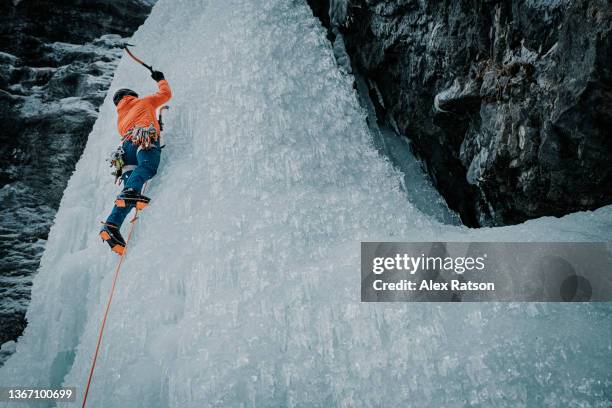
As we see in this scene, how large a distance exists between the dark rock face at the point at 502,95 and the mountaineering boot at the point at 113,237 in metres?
3.51

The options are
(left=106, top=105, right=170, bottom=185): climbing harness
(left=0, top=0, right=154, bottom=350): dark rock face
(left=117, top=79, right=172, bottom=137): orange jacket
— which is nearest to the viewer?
(left=106, top=105, right=170, bottom=185): climbing harness

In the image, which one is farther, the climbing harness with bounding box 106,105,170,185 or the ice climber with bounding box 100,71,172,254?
the climbing harness with bounding box 106,105,170,185

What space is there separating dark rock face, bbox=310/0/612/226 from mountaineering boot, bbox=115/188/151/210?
126 inches

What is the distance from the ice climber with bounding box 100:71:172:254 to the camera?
3.69 meters

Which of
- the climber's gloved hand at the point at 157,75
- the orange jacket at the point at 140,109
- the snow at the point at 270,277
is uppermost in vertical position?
the climber's gloved hand at the point at 157,75

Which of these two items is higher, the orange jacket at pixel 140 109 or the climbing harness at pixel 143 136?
the orange jacket at pixel 140 109

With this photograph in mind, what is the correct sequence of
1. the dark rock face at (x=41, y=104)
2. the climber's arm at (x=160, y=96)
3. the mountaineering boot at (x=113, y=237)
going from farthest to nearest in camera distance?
the dark rock face at (x=41, y=104) < the climber's arm at (x=160, y=96) < the mountaineering boot at (x=113, y=237)

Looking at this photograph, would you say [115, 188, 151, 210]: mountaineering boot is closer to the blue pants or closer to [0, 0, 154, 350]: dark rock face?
the blue pants

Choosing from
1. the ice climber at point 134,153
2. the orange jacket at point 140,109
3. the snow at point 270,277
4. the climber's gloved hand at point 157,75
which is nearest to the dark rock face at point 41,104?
the snow at point 270,277

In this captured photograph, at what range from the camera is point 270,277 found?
118 inches

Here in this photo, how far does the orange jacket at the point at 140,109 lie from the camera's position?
4180mm

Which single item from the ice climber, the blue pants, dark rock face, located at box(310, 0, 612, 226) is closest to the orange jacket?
the ice climber

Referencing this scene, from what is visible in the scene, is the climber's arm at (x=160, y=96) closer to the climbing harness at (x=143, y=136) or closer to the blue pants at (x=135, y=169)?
the climbing harness at (x=143, y=136)

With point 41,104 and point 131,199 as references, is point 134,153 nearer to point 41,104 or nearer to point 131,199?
point 131,199
